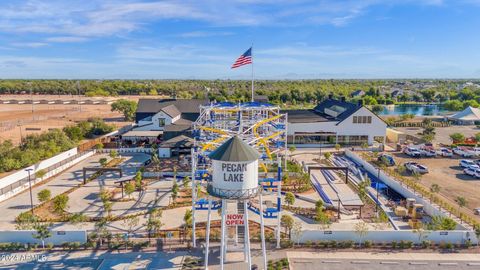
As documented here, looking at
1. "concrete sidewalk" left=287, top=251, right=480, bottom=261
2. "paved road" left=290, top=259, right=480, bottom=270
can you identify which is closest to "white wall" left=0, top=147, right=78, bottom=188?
"concrete sidewalk" left=287, top=251, right=480, bottom=261

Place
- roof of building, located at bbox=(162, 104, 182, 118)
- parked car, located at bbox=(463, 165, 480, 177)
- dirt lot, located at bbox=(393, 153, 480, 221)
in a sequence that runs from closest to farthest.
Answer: dirt lot, located at bbox=(393, 153, 480, 221) → parked car, located at bbox=(463, 165, 480, 177) → roof of building, located at bbox=(162, 104, 182, 118)

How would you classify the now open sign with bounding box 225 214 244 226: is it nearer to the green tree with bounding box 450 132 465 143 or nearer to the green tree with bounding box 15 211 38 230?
the green tree with bounding box 15 211 38 230

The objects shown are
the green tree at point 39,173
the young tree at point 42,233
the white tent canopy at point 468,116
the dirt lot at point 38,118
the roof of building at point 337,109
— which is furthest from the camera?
the white tent canopy at point 468,116

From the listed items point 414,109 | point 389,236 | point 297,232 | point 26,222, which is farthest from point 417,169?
point 414,109

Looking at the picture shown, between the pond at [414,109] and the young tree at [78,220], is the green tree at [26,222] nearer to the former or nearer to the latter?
the young tree at [78,220]

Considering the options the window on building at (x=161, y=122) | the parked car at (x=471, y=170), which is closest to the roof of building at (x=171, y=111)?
the window on building at (x=161, y=122)
